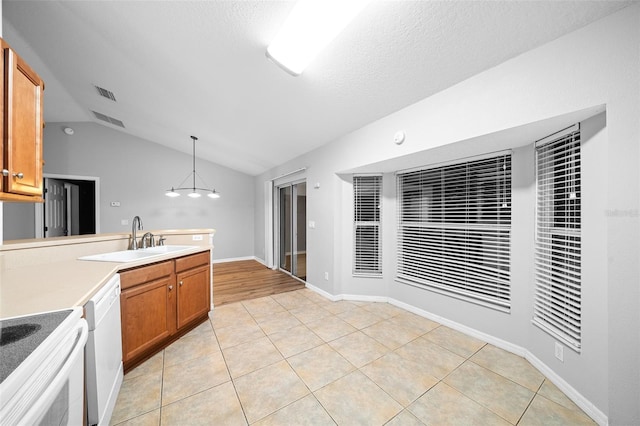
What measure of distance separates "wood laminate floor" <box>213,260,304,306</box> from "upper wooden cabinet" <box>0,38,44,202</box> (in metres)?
2.48

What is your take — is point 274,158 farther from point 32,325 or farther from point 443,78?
point 32,325

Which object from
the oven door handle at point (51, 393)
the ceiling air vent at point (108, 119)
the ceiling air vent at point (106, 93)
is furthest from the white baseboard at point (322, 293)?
the ceiling air vent at point (108, 119)

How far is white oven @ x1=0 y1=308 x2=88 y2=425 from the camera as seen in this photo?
590mm

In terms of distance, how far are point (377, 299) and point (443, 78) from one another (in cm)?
282

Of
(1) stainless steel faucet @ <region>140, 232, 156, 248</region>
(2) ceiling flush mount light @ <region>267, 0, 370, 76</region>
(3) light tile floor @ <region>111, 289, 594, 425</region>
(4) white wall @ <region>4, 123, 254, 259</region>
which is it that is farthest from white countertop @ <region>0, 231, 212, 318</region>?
(4) white wall @ <region>4, 123, 254, 259</region>

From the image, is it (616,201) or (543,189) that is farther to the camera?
(543,189)

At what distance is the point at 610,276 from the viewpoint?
1.34 metres

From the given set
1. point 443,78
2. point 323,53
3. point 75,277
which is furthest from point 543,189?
point 75,277

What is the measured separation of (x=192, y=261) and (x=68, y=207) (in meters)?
4.96

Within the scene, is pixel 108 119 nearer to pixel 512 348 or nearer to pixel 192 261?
pixel 192 261

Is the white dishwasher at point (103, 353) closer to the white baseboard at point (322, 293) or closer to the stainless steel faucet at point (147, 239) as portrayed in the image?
the stainless steel faucet at point (147, 239)

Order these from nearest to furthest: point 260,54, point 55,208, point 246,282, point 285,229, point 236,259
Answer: point 260,54 → point 246,282 → point 55,208 → point 285,229 → point 236,259

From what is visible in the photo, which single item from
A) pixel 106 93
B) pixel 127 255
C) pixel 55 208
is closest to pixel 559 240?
pixel 127 255

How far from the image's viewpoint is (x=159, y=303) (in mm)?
2111
